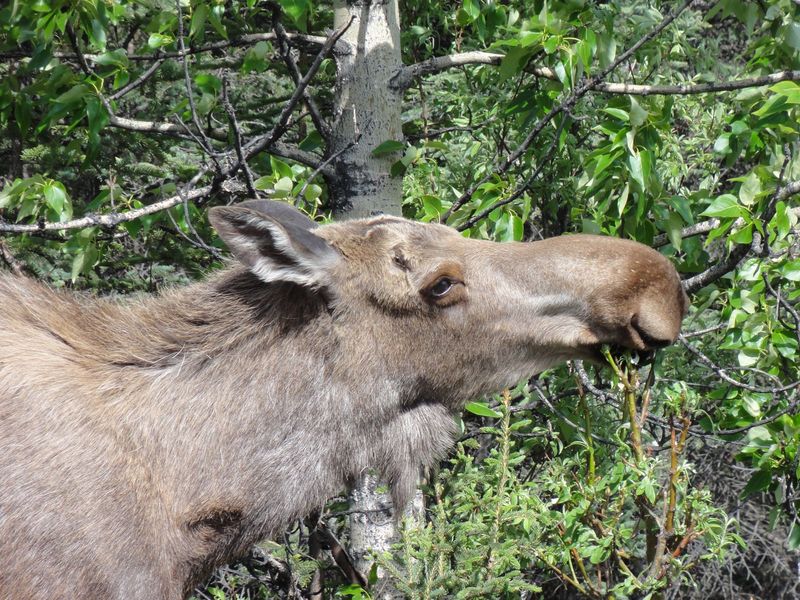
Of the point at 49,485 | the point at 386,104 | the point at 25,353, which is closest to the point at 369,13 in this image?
the point at 386,104

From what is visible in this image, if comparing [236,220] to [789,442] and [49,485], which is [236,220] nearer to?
[49,485]

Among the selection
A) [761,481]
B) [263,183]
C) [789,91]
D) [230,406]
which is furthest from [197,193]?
[761,481]

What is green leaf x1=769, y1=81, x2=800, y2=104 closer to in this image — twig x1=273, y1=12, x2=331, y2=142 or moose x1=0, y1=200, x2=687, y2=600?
moose x1=0, y1=200, x2=687, y2=600

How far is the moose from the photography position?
3.79 m

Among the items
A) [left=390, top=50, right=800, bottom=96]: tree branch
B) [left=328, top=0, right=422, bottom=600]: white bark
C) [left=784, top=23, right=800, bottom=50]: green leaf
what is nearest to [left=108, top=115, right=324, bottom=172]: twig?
[left=328, top=0, right=422, bottom=600]: white bark

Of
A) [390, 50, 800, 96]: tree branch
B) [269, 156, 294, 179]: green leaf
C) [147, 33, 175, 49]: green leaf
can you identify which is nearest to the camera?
[390, 50, 800, 96]: tree branch

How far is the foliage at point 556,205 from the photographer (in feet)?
14.8

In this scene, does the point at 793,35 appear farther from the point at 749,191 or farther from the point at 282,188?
the point at 282,188

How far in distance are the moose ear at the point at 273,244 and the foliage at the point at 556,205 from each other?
1.16 metres

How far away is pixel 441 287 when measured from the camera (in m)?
4.28

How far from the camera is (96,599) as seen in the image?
362 centimetres

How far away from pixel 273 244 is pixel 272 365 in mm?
513

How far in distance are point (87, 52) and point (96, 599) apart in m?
5.05

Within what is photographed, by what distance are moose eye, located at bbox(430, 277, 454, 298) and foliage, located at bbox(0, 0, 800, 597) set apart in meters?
0.74
